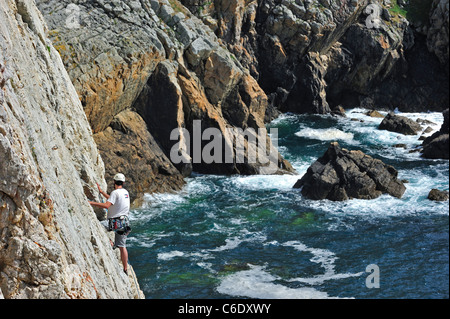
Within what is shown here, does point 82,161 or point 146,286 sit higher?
point 82,161

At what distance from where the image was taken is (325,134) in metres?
59.7

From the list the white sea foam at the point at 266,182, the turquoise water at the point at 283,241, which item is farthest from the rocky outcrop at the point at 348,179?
the white sea foam at the point at 266,182

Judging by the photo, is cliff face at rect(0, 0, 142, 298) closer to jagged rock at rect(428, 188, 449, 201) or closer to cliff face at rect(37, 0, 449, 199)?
cliff face at rect(37, 0, 449, 199)

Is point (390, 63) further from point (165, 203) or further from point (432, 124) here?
point (165, 203)

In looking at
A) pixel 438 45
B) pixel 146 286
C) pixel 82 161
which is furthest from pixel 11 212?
pixel 438 45

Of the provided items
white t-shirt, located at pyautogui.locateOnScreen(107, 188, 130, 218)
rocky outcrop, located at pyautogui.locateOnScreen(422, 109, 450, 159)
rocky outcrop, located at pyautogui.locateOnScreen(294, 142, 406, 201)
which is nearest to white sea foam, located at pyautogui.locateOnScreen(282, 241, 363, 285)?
rocky outcrop, located at pyautogui.locateOnScreen(294, 142, 406, 201)

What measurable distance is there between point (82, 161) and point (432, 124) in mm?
56572

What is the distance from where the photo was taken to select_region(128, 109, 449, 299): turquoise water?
85.4 ft

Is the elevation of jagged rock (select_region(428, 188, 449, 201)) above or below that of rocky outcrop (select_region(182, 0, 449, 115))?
below

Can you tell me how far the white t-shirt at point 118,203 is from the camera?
14.0 m

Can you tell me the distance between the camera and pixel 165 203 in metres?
37.8

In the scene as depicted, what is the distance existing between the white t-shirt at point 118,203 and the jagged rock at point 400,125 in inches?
2004

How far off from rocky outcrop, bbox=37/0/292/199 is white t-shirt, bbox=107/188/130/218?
22.4m

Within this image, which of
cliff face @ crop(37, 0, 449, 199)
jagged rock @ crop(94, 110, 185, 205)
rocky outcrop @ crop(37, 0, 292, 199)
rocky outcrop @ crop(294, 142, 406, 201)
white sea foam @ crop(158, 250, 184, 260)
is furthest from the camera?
rocky outcrop @ crop(294, 142, 406, 201)
